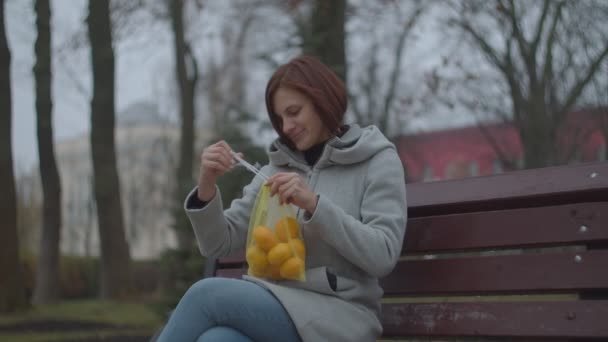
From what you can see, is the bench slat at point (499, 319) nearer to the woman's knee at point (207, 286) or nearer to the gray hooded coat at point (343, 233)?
the gray hooded coat at point (343, 233)

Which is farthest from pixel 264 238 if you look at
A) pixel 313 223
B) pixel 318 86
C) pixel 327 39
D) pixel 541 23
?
pixel 541 23

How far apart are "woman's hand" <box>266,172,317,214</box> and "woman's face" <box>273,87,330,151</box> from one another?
42 centimetres

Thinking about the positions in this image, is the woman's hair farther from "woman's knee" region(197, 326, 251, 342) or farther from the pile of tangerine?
"woman's knee" region(197, 326, 251, 342)

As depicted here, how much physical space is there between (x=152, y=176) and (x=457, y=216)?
39060 mm

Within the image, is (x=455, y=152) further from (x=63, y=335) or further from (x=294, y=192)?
(x=294, y=192)

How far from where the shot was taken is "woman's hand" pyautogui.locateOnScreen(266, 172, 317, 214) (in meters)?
2.63

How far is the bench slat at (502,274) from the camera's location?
2.61 m

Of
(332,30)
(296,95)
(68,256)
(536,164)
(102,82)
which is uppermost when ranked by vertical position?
(296,95)

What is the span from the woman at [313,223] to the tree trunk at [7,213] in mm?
6706

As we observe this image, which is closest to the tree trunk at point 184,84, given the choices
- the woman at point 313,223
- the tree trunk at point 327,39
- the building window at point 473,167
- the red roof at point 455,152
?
the red roof at point 455,152

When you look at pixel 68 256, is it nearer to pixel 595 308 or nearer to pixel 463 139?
pixel 463 139

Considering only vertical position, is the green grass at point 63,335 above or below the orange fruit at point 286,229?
below

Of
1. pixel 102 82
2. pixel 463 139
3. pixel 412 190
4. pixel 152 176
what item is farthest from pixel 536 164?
pixel 152 176

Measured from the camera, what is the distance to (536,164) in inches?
483
